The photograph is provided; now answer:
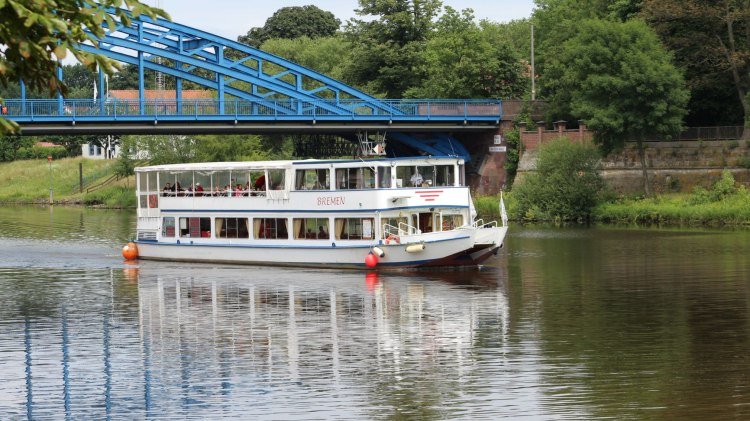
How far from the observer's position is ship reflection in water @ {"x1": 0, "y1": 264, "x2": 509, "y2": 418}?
79.9 ft

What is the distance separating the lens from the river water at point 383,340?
24.2 m

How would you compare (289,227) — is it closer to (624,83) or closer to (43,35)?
(624,83)

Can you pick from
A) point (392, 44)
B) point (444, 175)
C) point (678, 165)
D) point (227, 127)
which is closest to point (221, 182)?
point (444, 175)

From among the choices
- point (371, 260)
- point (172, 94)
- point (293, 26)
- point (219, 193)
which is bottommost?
point (371, 260)

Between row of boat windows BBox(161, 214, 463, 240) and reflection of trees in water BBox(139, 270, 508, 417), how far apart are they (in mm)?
2743

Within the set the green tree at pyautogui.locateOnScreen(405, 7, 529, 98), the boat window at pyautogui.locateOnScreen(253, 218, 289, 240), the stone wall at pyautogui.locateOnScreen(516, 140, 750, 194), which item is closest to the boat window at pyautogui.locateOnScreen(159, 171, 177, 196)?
the boat window at pyautogui.locateOnScreen(253, 218, 289, 240)

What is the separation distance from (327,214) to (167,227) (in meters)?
8.85

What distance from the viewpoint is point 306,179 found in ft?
158

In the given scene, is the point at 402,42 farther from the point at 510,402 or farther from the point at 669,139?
the point at 510,402

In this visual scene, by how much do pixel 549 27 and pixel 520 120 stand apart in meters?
20.2

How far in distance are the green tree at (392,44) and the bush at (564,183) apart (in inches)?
1115

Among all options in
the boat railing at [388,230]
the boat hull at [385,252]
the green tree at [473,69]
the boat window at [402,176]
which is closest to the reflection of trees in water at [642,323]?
the boat hull at [385,252]

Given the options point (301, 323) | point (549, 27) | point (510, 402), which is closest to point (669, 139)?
point (549, 27)

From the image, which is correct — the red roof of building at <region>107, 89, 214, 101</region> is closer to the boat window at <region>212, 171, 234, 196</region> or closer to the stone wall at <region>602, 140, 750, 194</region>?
the stone wall at <region>602, 140, 750, 194</region>
